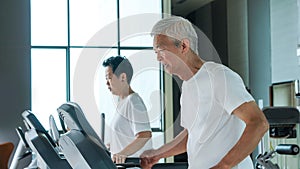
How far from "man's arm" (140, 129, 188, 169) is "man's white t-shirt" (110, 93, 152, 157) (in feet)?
1.78

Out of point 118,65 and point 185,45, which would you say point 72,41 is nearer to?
point 118,65

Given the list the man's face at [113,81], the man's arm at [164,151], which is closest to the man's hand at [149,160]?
the man's arm at [164,151]

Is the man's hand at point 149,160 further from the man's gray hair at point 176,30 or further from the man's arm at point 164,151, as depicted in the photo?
the man's gray hair at point 176,30

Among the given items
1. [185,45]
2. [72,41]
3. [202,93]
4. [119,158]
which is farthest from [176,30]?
[72,41]

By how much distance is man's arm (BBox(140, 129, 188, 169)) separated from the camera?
205 cm

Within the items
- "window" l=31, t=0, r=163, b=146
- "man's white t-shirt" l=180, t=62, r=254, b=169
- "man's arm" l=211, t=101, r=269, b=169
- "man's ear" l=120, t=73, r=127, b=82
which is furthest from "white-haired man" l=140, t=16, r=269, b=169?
"window" l=31, t=0, r=163, b=146

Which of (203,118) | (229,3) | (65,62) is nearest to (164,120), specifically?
(65,62)

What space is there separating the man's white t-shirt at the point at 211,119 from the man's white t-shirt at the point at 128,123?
78cm

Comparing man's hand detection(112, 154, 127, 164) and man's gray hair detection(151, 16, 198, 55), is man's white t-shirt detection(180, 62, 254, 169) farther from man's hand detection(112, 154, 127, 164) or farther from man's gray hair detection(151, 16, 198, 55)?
man's hand detection(112, 154, 127, 164)

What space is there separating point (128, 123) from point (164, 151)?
0.66 m

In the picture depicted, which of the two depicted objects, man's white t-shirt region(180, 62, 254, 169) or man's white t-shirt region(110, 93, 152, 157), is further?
man's white t-shirt region(110, 93, 152, 157)

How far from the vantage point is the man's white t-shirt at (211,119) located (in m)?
1.70

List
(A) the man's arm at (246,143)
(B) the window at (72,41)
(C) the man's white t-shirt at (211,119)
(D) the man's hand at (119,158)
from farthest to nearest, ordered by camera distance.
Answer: (B) the window at (72,41) → (D) the man's hand at (119,158) → (C) the man's white t-shirt at (211,119) → (A) the man's arm at (246,143)

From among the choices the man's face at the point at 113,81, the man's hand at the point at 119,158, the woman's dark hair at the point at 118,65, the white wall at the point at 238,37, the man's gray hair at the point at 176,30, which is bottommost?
the man's hand at the point at 119,158
